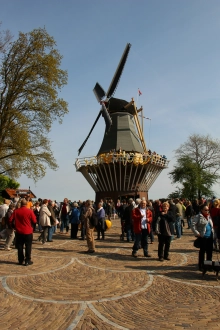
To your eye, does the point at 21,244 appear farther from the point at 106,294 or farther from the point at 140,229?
the point at 140,229

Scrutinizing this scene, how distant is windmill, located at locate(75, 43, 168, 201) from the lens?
31.4m

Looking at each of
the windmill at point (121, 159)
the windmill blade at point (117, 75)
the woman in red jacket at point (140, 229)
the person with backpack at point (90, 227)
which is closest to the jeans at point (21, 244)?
the person with backpack at point (90, 227)

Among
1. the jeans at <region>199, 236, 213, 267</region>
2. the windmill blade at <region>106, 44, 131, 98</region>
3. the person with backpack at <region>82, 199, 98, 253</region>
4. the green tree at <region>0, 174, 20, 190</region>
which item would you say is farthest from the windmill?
the jeans at <region>199, 236, 213, 267</region>

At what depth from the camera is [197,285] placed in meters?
6.21

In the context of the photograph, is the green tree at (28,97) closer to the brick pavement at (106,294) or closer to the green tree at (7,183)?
the brick pavement at (106,294)

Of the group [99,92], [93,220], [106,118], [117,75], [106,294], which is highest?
[117,75]

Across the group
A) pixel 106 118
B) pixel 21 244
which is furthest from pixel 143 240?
pixel 106 118

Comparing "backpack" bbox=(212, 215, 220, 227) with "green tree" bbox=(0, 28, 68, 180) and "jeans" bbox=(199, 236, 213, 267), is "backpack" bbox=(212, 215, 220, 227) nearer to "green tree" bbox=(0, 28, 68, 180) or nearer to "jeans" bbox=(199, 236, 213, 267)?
"jeans" bbox=(199, 236, 213, 267)

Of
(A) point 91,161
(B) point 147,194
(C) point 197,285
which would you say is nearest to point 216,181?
(B) point 147,194

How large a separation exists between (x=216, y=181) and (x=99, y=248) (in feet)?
125

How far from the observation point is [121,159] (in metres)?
30.8

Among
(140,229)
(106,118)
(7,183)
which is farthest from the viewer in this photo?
(7,183)

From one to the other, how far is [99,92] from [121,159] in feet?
47.5

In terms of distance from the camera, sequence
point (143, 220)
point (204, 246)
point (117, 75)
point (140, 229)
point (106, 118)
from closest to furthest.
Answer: point (204, 246)
point (140, 229)
point (143, 220)
point (106, 118)
point (117, 75)
